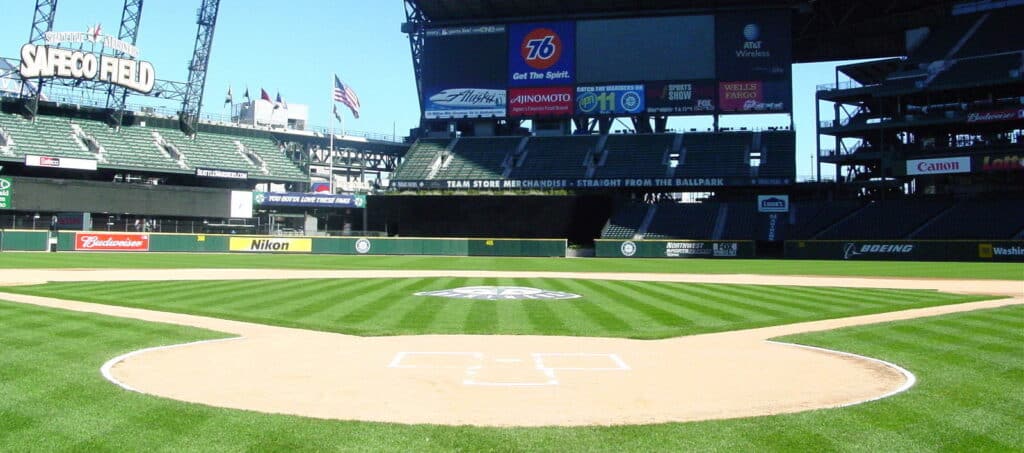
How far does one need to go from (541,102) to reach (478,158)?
8.13 m

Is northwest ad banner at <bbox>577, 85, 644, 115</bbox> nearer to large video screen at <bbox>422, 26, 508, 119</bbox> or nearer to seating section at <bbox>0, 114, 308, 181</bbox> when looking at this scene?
large video screen at <bbox>422, 26, 508, 119</bbox>

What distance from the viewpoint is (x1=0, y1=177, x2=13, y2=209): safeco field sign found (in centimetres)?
6338

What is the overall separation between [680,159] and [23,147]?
5651cm

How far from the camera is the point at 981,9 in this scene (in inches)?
2746

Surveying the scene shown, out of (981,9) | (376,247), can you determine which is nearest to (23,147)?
→ (376,247)

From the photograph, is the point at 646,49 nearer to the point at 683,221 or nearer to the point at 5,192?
the point at 683,221

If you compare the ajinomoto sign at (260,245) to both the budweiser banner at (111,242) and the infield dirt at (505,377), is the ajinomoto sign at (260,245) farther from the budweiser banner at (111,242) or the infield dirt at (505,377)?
the infield dirt at (505,377)

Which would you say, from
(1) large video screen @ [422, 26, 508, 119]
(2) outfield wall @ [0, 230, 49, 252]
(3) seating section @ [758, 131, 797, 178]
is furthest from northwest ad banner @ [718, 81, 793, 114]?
(2) outfield wall @ [0, 230, 49, 252]

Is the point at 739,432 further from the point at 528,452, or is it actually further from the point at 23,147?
the point at 23,147

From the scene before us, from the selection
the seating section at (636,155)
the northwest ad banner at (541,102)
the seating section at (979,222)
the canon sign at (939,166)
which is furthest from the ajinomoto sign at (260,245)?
the canon sign at (939,166)

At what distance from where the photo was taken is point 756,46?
73.1 meters

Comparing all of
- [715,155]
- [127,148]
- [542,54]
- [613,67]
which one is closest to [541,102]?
[542,54]

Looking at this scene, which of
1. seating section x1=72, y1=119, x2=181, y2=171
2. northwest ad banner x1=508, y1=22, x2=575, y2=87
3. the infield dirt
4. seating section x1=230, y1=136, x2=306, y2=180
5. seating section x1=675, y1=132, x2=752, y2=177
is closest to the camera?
the infield dirt

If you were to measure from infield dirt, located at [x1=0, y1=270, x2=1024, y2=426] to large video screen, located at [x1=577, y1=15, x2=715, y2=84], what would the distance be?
61.4m
